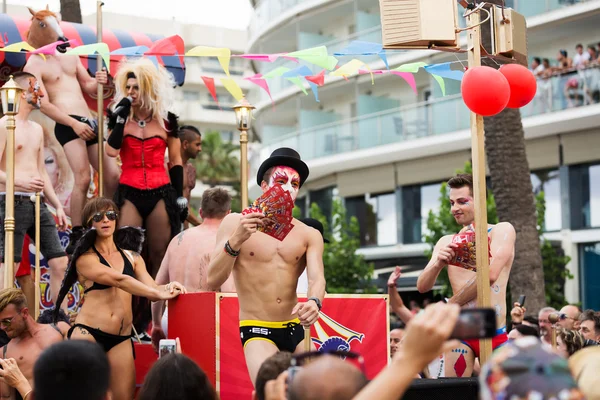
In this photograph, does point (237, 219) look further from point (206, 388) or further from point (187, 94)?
point (187, 94)

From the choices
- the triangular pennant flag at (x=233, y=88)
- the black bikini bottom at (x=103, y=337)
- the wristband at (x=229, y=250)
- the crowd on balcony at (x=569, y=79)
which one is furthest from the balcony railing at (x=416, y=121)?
the wristband at (x=229, y=250)

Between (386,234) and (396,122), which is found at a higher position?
(396,122)

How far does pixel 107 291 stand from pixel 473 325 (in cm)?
515

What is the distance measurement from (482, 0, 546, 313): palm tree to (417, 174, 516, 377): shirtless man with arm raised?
27.6ft

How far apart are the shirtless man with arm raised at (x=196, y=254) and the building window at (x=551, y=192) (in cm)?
2019

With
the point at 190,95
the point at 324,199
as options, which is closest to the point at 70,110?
the point at 324,199

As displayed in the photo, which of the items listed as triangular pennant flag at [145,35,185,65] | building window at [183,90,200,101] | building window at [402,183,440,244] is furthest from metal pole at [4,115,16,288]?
building window at [183,90,200,101]

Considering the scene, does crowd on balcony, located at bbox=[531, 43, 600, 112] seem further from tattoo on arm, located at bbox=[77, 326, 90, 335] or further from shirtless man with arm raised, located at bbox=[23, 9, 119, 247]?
tattoo on arm, located at bbox=[77, 326, 90, 335]

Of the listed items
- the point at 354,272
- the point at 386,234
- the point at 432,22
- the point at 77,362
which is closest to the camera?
the point at 77,362

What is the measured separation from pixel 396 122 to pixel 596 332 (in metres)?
22.0

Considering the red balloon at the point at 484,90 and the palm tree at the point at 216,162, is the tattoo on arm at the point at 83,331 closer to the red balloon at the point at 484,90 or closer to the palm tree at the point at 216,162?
the red balloon at the point at 484,90

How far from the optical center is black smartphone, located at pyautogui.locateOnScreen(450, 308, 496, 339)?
8.34ft

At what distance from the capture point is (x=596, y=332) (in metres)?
9.10

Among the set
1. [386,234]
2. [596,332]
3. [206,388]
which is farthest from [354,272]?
[206,388]
